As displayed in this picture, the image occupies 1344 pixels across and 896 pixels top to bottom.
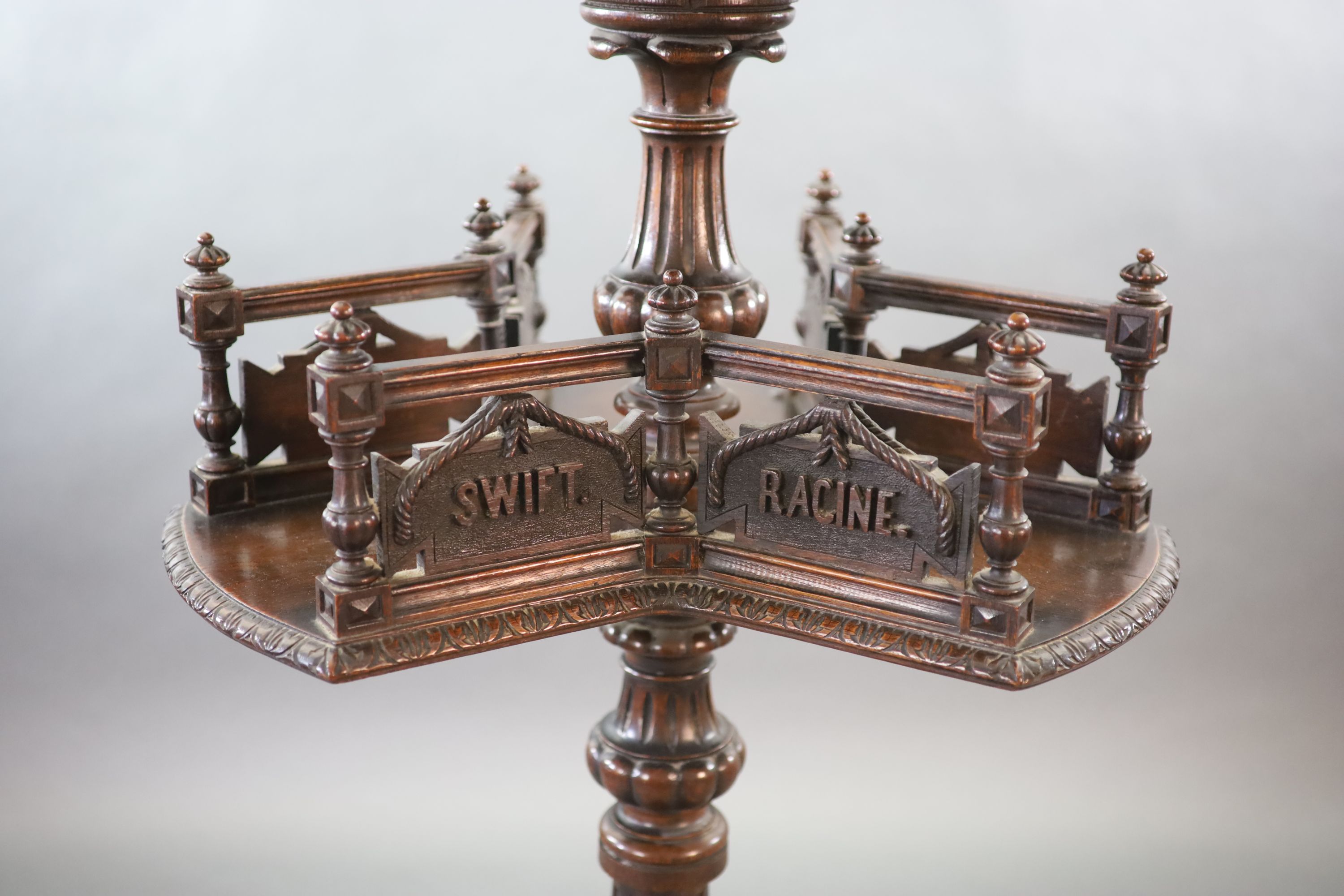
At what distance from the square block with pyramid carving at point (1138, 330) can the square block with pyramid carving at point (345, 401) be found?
1.07 metres

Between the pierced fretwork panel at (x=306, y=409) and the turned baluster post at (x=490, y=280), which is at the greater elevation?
the turned baluster post at (x=490, y=280)

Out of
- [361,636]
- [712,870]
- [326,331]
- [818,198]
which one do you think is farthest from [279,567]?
[818,198]

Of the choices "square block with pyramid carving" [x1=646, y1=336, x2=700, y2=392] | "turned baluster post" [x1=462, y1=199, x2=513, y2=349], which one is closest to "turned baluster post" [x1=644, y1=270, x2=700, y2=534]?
"square block with pyramid carving" [x1=646, y1=336, x2=700, y2=392]

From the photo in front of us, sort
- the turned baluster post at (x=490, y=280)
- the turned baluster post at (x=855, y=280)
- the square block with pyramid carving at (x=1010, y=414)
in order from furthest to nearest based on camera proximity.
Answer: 1. the turned baluster post at (x=490, y=280)
2. the turned baluster post at (x=855, y=280)
3. the square block with pyramid carving at (x=1010, y=414)

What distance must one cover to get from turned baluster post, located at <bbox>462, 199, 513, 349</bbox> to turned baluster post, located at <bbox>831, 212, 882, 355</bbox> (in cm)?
55

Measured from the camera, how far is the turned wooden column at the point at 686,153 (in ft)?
7.83

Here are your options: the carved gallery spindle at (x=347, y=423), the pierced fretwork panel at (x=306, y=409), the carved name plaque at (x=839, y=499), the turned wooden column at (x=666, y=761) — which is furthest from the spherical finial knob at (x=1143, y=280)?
the carved gallery spindle at (x=347, y=423)

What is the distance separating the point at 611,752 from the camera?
2854 mm

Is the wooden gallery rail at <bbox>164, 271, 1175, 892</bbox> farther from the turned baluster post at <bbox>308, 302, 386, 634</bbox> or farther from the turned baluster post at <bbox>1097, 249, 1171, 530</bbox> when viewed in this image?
the turned baluster post at <bbox>1097, 249, 1171, 530</bbox>

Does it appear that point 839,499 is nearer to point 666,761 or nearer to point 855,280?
point 855,280

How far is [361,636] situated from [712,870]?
39.1 inches

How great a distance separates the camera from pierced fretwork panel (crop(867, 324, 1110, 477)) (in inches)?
101

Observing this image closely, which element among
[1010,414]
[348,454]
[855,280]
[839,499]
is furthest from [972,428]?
[348,454]

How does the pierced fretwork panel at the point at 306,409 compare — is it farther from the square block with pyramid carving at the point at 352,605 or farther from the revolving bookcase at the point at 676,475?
the square block with pyramid carving at the point at 352,605
